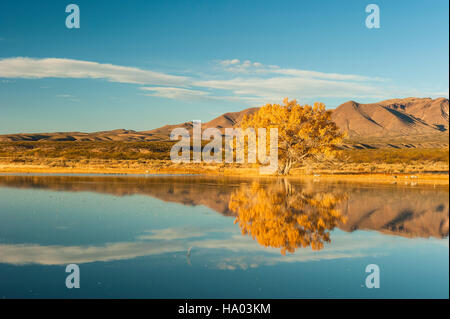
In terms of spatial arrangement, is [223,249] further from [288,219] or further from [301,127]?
[301,127]

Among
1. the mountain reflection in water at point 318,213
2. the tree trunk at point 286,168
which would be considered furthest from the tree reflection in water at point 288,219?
the tree trunk at point 286,168

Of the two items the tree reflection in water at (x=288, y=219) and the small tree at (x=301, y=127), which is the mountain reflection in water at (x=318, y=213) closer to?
the tree reflection in water at (x=288, y=219)

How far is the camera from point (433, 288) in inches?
273

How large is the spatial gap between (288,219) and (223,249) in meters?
3.90

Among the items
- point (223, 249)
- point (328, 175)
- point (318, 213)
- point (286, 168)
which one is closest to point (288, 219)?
point (318, 213)

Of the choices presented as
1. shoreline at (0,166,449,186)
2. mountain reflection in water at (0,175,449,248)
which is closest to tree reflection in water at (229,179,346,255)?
mountain reflection in water at (0,175,449,248)

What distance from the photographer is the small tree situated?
4019cm

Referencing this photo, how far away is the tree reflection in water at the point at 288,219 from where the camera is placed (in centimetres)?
1019

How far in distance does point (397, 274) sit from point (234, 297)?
129 inches

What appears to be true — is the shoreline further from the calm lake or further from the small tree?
the calm lake

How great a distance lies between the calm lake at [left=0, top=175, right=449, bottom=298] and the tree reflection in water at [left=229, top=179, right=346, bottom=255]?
1.4 inches
